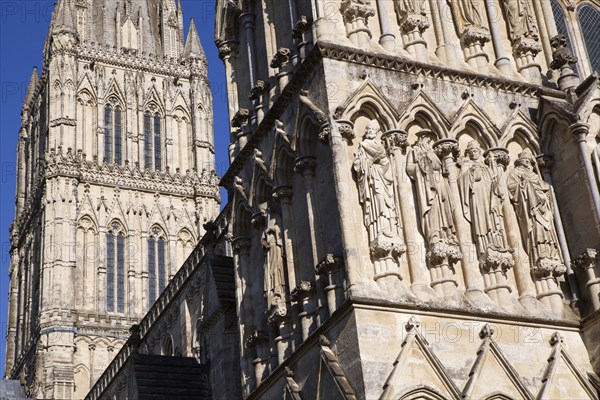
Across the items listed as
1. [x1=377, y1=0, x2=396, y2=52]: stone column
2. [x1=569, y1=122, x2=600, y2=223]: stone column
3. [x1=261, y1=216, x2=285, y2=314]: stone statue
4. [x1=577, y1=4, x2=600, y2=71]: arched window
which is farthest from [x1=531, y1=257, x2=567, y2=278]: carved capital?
[x1=577, y1=4, x2=600, y2=71]: arched window

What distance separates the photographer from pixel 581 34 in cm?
2081

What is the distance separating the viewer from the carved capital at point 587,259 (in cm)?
1580

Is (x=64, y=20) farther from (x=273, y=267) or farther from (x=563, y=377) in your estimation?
(x=563, y=377)

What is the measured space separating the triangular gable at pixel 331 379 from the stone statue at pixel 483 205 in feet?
9.13

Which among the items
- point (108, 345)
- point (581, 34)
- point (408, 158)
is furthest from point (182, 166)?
point (408, 158)

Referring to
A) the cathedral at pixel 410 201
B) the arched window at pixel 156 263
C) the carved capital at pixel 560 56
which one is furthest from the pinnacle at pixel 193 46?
the carved capital at pixel 560 56

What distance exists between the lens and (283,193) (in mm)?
16844

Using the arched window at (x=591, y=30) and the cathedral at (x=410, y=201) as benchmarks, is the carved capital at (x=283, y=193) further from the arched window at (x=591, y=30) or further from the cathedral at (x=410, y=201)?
the arched window at (x=591, y=30)

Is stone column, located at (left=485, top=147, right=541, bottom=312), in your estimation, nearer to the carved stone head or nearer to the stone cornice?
the stone cornice

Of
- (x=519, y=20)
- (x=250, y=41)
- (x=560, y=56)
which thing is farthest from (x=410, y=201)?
(x=250, y=41)

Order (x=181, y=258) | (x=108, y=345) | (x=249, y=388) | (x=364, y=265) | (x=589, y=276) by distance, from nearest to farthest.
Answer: (x=364, y=265)
(x=589, y=276)
(x=249, y=388)
(x=108, y=345)
(x=181, y=258)

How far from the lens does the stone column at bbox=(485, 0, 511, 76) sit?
57.6 ft

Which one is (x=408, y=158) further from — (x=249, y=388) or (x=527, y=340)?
(x=249, y=388)

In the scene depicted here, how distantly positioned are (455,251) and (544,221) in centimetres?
179
